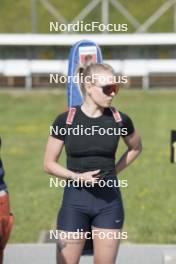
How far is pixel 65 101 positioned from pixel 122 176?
55.7 feet

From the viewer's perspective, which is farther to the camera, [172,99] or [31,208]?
[172,99]

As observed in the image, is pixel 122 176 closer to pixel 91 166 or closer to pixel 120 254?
pixel 120 254

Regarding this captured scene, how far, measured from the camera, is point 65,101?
31078 mm

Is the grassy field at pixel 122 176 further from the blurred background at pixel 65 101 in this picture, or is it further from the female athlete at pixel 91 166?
the female athlete at pixel 91 166

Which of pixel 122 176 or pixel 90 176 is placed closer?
pixel 90 176

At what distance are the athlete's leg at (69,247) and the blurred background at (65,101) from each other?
3.80 m

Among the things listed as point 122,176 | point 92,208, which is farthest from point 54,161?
point 122,176

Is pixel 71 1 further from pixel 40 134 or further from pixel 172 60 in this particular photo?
pixel 40 134

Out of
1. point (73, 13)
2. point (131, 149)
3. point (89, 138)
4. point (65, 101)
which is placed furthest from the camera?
point (73, 13)

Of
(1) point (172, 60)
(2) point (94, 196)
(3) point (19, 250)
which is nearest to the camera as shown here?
(2) point (94, 196)

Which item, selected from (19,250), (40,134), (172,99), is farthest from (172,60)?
(19,250)

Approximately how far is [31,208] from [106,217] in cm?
601

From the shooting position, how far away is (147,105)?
29.8m

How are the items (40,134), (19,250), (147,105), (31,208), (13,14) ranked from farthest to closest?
1. (13,14)
2. (147,105)
3. (40,134)
4. (31,208)
5. (19,250)
